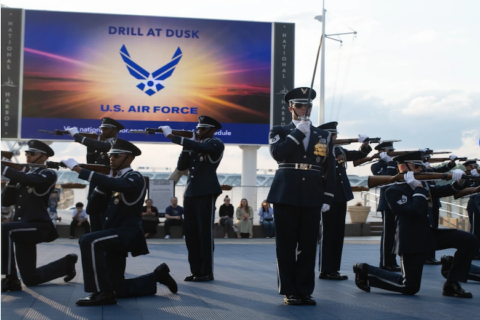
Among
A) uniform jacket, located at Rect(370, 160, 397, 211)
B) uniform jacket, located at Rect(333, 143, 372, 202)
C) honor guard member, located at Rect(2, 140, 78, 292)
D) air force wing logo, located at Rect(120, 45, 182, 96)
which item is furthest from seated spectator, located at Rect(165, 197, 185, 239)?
honor guard member, located at Rect(2, 140, 78, 292)

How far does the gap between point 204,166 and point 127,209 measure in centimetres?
170

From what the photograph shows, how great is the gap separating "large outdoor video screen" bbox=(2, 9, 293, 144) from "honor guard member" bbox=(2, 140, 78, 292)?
570 inches

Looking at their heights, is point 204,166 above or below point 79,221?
above

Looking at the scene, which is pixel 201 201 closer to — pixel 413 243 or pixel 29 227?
pixel 29 227

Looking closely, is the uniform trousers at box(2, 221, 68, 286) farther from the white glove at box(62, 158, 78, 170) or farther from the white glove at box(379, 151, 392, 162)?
the white glove at box(379, 151, 392, 162)

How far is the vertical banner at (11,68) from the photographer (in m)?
21.2

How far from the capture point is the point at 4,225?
654cm

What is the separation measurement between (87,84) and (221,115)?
4410 millimetres

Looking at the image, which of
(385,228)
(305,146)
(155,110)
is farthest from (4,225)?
(155,110)

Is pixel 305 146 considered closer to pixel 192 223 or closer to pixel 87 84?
pixel 192 223

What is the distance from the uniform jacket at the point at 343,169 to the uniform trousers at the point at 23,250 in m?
3.34

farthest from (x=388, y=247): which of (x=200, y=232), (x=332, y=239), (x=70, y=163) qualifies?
(x=70, y=163)

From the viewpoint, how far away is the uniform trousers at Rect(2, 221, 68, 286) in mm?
6543

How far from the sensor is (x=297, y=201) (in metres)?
5.72
